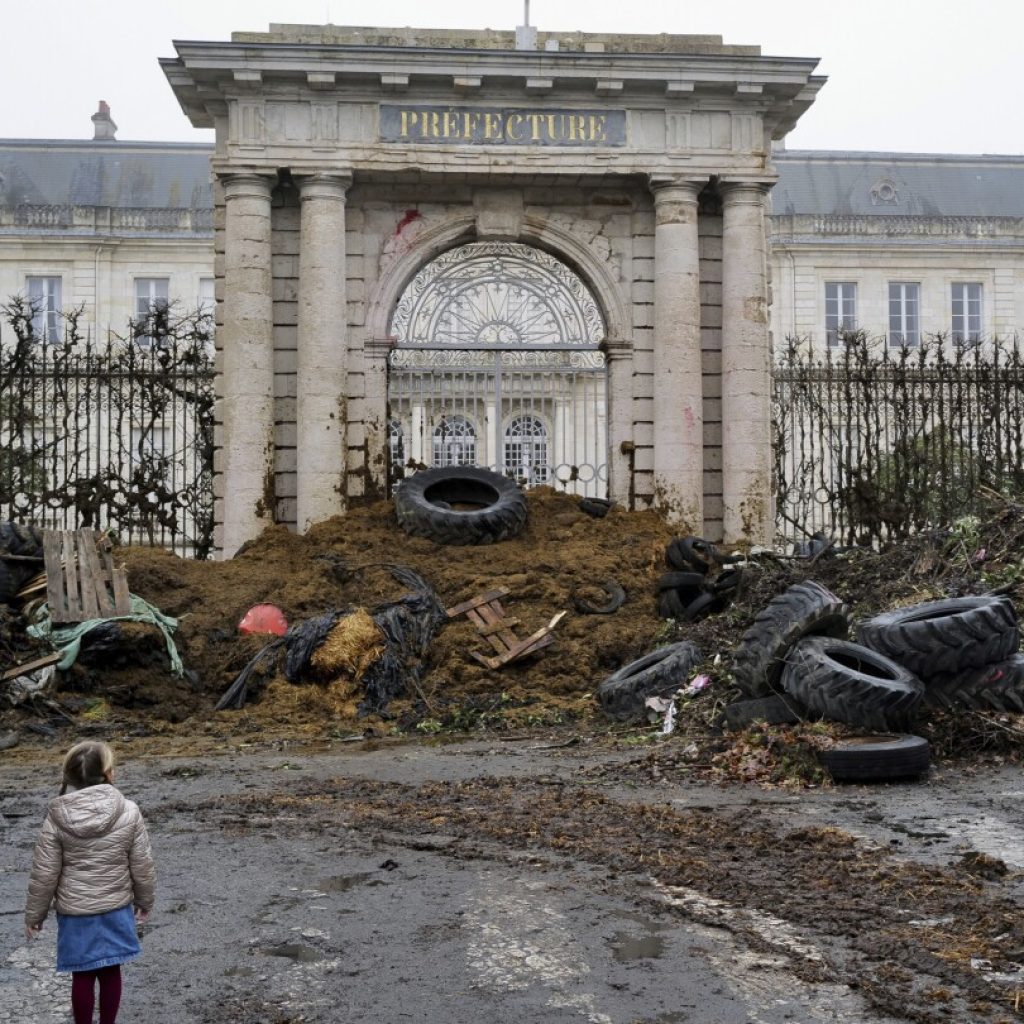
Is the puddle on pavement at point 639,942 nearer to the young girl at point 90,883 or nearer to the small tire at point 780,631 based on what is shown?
the young girl at point 90,883

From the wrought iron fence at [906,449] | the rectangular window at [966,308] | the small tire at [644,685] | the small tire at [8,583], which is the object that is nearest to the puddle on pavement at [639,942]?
the small tire at [644,685]

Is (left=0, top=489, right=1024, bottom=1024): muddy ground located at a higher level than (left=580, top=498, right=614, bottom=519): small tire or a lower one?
lower

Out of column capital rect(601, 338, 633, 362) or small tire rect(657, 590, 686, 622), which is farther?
column capital rect(601, 338, 633, 362)

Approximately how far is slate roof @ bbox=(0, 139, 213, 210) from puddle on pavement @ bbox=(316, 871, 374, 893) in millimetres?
44908

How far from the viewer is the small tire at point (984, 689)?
10.6m

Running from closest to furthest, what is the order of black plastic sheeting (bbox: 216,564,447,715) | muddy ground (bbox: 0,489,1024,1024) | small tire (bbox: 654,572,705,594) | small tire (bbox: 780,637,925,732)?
1. muddy ground (bbox: 0,489,1024,1024)
2. small tire (bbox: 780,637,925,732)
3. black plastic sheeting (bbox: 216,564,447,715)
4. small tire (bbox: 654,572,705,594)

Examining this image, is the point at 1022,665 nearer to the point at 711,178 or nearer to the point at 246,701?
the point at 246,701

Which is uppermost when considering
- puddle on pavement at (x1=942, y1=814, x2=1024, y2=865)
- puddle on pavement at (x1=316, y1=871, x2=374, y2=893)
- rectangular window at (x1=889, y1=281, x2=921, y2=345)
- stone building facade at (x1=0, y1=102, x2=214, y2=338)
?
stone building facade at (x1=0, y1=102, x2=214, y2=338)

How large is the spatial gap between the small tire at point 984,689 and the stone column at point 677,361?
739 centimetres

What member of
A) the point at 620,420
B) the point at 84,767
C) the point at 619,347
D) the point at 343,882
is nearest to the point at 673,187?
the point at 619,347

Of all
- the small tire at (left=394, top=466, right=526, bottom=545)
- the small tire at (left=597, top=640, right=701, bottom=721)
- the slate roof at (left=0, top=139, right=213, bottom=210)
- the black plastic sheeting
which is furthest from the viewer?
the slate roof at (left=0, top=139, right=213, bottom=210)

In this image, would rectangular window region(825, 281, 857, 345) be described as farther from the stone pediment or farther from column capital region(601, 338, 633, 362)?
column capital region(601, 338, 633, 362)

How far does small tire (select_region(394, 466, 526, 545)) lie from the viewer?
643 inches

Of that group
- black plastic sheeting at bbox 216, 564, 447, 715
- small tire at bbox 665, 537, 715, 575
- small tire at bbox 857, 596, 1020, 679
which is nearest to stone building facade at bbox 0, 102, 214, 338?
small tire at bbox 665, 537, 715, 575
